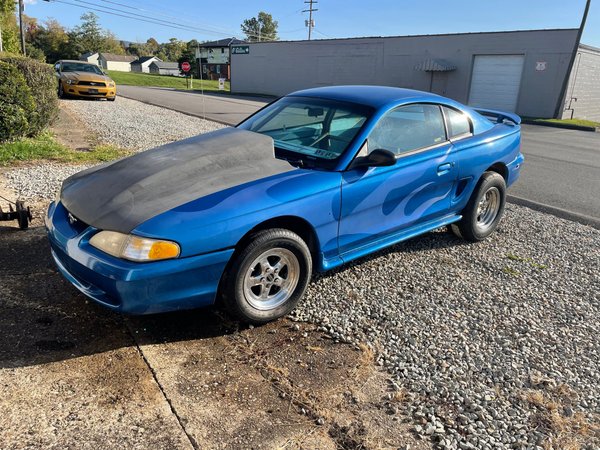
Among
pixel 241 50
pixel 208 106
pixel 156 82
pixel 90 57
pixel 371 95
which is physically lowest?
pixel 156 82

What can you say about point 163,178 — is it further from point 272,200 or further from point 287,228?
point 287,228

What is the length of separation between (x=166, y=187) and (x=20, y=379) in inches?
55.6

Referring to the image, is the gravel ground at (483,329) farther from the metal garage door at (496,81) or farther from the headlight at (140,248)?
the metal garage door at (496,81)

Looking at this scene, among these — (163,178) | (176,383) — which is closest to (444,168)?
(163,178)

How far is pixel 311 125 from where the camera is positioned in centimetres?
423

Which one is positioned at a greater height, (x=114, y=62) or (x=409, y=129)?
(x=409, y=129)

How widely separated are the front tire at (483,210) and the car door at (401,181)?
455 mm

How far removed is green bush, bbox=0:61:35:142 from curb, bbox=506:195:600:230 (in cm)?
814

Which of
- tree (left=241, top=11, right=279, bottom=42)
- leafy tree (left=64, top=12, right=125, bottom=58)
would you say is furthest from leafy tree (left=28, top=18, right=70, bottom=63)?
tree (left=241, top=11, right=279, bottom=42)

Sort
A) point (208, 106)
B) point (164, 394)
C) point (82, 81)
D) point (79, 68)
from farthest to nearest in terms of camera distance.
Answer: point (208, 106) → point (79, 68) → point (82, 81) → point (164, 394)

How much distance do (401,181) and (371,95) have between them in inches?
35.1

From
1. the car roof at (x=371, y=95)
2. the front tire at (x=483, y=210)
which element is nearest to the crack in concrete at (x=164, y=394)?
the car roof at (x=371, y=95)

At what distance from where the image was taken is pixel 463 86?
26375mm

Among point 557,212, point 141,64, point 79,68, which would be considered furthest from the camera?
point 141,64
